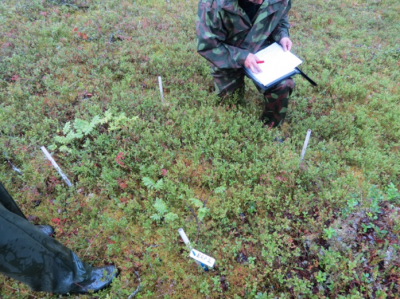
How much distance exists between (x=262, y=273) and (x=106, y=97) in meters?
4.33

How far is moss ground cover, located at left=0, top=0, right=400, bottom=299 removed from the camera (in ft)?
10.7

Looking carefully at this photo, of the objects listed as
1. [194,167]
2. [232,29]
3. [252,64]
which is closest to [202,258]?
[194,167]

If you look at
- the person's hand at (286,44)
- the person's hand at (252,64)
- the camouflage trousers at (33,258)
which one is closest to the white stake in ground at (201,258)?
the camouflage trousers at (33,258)

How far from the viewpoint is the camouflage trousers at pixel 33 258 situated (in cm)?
228

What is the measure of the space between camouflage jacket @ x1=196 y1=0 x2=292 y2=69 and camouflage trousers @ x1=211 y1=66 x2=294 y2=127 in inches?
19.2

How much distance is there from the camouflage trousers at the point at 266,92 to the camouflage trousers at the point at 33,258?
12.4 feet

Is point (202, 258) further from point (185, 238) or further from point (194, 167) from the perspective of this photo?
point (194, 167)

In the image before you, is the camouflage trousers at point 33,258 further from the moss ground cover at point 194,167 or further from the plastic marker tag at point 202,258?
the plastic marker tag at point 202,258

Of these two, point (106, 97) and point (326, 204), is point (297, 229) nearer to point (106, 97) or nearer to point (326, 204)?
point (326, 204)

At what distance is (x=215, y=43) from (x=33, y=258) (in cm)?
377

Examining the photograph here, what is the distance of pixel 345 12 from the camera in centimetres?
933

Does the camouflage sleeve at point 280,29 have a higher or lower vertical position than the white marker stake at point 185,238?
higher

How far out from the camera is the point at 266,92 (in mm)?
4602

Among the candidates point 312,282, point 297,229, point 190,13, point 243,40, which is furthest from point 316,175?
point 190,13
